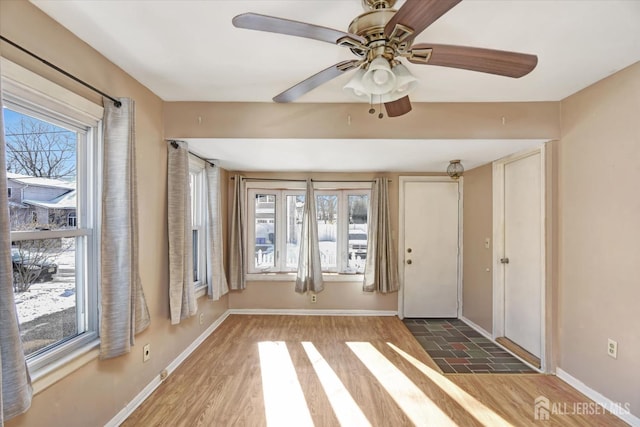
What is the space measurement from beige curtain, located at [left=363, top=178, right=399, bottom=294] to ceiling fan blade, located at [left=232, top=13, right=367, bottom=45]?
3.10 m

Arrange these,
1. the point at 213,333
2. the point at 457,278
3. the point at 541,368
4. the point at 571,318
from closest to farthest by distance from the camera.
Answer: the point at 571,318, the point at 541,368, the point at 213,333, the point at 457,278

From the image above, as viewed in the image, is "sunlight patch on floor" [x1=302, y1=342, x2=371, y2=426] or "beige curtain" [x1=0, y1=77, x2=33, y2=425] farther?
"sunlight patch on floor" [x1=302, y1=342, x2=371, y2=426]

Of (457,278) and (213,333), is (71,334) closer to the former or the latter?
(213,333)

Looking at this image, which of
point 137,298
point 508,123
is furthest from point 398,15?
point 137,298

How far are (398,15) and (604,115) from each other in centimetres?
216

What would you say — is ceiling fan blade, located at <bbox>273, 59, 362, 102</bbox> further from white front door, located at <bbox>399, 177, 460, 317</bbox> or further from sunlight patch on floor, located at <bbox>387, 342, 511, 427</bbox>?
white front door, located at <bbox>399, 177, 460, 317</bbox>

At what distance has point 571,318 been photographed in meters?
2.41

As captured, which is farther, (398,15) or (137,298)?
(137,298)

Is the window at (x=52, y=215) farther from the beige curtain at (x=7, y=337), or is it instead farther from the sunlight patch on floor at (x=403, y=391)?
the sunlight patch on floor at (x=403, y=391)

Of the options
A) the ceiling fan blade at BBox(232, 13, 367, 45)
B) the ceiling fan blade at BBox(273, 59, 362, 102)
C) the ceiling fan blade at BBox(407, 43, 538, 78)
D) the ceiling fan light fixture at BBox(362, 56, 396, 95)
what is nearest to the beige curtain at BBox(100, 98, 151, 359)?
the ceiling fan blade at BBox(273, 59, 362, 102)

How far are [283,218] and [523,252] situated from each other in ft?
10.1

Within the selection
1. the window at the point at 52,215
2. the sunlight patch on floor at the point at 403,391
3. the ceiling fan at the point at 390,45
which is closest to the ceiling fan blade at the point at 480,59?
the ceiling fan at the point at 390,45

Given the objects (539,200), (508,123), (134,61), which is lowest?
(539,200)

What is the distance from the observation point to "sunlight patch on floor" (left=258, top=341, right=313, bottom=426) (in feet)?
6.66
